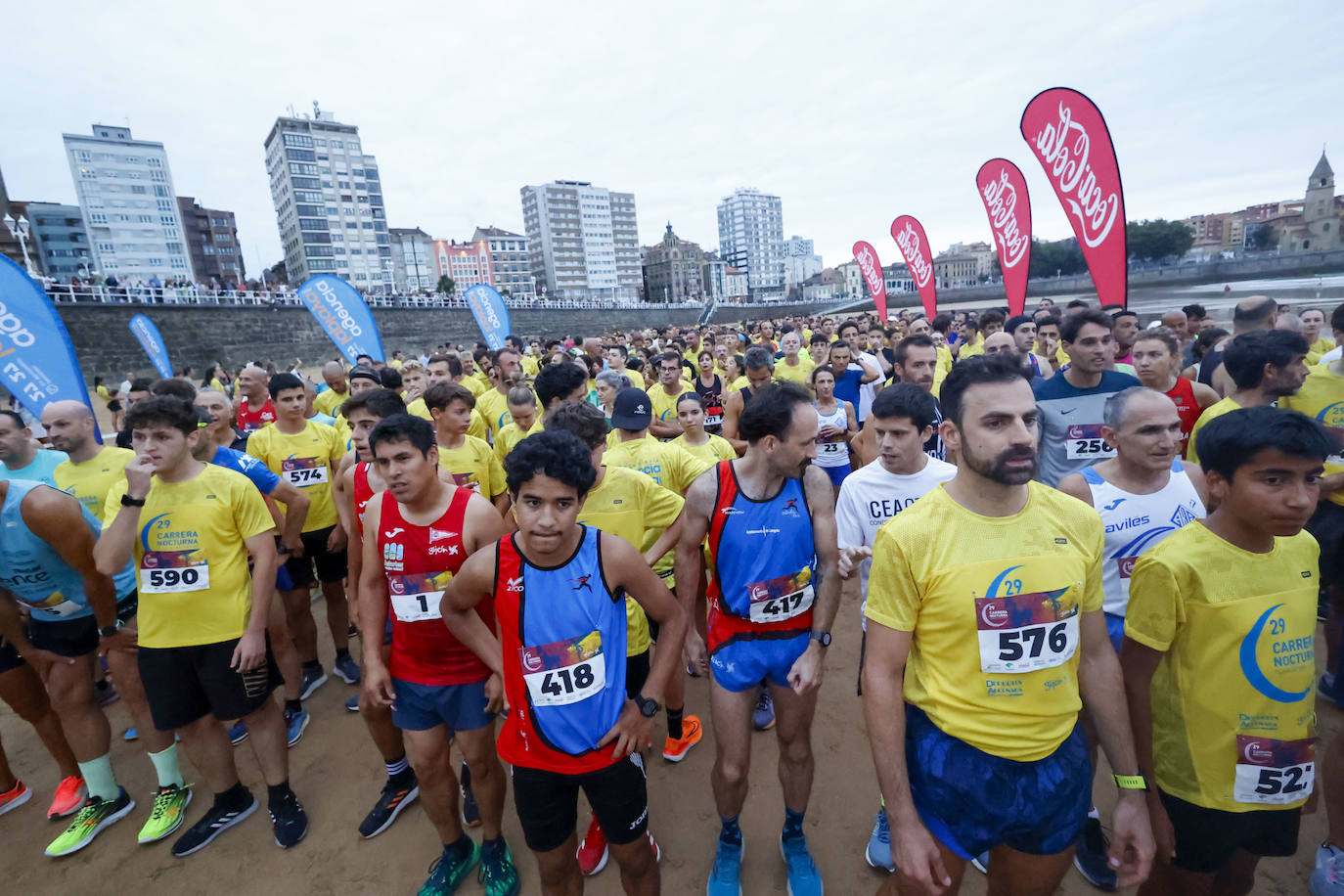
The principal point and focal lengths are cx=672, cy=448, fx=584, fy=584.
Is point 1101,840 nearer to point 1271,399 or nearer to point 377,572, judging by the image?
point 1271,399

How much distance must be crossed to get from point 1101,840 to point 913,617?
6.79 feet

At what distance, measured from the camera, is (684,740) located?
12.2 ft

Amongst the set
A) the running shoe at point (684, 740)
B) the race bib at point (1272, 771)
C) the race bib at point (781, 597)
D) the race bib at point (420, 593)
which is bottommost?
the running shoe at point (684, 740)

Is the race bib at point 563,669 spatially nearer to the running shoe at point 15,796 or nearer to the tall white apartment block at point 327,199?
the running shoe at point 15,796

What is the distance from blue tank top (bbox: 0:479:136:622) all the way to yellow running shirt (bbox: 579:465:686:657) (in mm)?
2731

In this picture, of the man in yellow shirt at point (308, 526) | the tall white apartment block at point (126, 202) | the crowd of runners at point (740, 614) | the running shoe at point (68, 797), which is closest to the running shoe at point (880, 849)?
the crowd of runners at point (740, 614)

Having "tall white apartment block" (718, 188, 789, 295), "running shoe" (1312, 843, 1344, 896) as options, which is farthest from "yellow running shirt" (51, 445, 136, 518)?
"tall white apartment block" (718, 188, 789, 295)

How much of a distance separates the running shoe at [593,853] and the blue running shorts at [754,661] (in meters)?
1.07

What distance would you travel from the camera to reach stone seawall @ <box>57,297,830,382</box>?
2447cm

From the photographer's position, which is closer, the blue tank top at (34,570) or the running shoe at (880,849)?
the running shoe at (880,849)

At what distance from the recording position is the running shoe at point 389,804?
126 inches

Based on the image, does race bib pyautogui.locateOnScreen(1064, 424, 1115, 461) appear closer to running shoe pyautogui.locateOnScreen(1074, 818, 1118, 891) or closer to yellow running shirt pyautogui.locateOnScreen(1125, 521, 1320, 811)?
yellow running shirt pyautogui.locateOnScreen(1125, 521, 1320, 811)

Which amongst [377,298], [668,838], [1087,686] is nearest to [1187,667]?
[1087,686]

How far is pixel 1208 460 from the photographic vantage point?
1.92 metres
